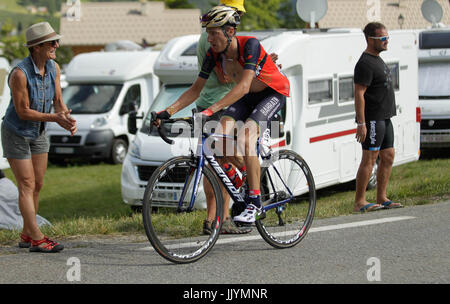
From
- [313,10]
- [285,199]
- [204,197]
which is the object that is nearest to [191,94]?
[204,197]

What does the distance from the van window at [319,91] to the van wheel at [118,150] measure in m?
8.92

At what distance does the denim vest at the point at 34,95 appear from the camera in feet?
20.4

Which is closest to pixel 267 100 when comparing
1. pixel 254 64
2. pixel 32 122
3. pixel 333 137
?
pixel 254 64

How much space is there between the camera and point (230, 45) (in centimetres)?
607

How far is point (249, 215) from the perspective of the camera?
19.7 feet

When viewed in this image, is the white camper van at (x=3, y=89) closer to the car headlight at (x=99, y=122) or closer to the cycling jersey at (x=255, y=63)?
the cycling jersey at (x=255, y=63)

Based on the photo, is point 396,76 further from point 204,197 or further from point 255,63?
point 255,63

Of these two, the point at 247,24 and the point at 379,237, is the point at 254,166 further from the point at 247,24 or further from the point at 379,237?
the point at 247,24

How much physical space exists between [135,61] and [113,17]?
192 ft

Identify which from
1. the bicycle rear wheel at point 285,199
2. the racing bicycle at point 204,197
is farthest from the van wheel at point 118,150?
the bicycle rear wheel at point 285,199

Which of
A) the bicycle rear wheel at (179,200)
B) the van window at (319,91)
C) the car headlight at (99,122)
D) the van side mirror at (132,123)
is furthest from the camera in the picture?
the car headlight at (99,122)

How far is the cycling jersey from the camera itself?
5.97 m

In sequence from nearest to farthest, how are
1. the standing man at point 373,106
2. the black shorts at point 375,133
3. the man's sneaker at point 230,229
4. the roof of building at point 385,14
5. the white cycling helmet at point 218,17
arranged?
1. the white cycling helmet at point 218,17
2. the man's sneaker at point 230,229
3. the standing man at point 373,106
4. the black shorts at point 375,133
5. the roof of building at point 385,14

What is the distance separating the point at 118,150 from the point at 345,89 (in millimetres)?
8917
